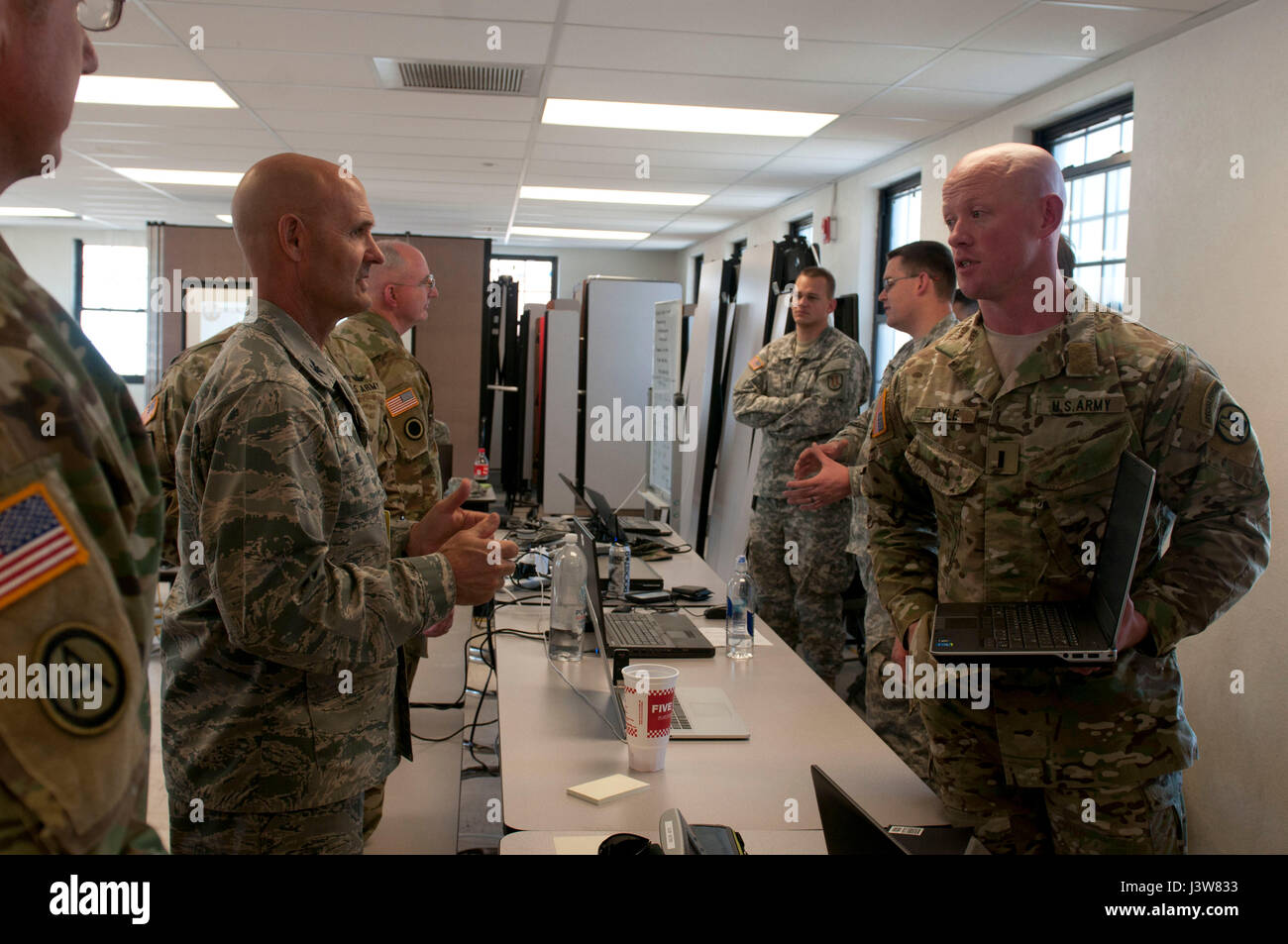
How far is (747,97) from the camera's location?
16.0 feet

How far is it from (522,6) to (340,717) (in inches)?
119

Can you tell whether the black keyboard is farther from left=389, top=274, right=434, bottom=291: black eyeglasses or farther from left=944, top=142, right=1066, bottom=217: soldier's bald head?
left=389, top=274, right=434, bottom=291: black eyeglasses

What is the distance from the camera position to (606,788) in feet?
5.40

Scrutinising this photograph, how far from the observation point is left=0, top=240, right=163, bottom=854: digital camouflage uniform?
520 millimetres

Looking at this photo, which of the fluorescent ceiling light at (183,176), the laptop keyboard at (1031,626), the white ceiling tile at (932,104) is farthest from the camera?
the fluorescent ceiling light at (183,176)

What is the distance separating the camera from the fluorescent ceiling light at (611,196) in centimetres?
818

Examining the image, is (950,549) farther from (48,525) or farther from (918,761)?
(918,761)

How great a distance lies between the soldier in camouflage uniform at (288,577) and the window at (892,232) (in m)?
5.31

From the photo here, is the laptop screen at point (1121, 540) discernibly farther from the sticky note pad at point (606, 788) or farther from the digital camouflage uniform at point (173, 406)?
the digital camouflage uniform at point (173, 406)

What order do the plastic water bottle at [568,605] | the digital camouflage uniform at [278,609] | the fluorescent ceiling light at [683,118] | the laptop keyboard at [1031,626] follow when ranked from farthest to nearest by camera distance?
the fluorescent ceiling light at [683,118]
the plastic water bottle at [568,605]
the laptop keyboard at [1031,626]
the digital camouflage uniform at [278,609]

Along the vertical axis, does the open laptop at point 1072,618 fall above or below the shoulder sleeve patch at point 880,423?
below

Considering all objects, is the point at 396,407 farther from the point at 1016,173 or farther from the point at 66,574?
the point at 66,574

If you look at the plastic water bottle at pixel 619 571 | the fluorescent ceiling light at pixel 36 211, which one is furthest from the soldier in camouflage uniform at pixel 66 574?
the fluorescent ceiling light at pixel 36 211

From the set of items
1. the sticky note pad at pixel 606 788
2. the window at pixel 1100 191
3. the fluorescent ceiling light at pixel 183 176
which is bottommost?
A: the sticky note pad at pixel 606 788
